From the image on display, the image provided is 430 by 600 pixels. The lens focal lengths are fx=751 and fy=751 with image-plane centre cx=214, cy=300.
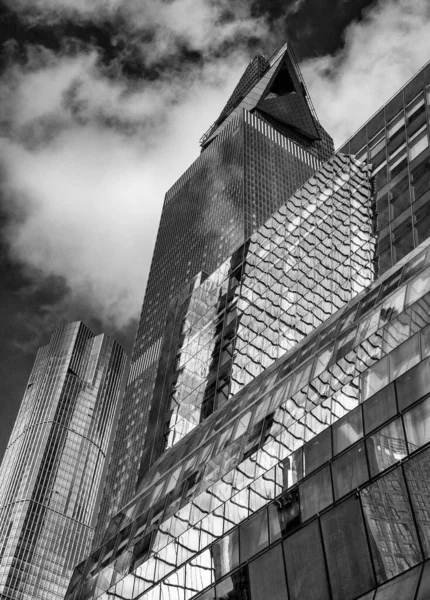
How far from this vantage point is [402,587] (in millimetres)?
20156

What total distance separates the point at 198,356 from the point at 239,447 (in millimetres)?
25022

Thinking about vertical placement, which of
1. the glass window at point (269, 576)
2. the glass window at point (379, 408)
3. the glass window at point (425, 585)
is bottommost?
the glass window at point (425, 585)

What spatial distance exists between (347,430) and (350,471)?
7.43ft

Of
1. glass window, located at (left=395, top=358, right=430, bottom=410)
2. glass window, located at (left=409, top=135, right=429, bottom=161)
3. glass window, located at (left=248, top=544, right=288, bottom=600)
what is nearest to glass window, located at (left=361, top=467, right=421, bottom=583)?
glass window, located at (left=395, top=358, right=430, bottom=410)

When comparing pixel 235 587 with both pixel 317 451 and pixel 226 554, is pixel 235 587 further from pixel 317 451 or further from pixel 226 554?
pixel 317 451

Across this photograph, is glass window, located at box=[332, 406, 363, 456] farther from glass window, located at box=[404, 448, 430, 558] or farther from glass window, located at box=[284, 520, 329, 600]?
glass window, located at box=[404, 448, 430, 558]

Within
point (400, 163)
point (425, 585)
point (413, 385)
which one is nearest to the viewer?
point (425, 585)

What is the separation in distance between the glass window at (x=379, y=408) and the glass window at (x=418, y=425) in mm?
1053

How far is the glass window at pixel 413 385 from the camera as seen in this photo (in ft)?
78.7

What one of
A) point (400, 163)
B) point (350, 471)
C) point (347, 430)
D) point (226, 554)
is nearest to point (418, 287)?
point (347, 430)

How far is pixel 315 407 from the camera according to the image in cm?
3100

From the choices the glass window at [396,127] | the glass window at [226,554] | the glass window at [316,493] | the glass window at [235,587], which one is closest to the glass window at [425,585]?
the glass window at [316,493]

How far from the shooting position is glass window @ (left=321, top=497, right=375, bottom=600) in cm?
2172

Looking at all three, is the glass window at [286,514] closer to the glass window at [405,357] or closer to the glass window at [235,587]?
the glass window at [235,587]
